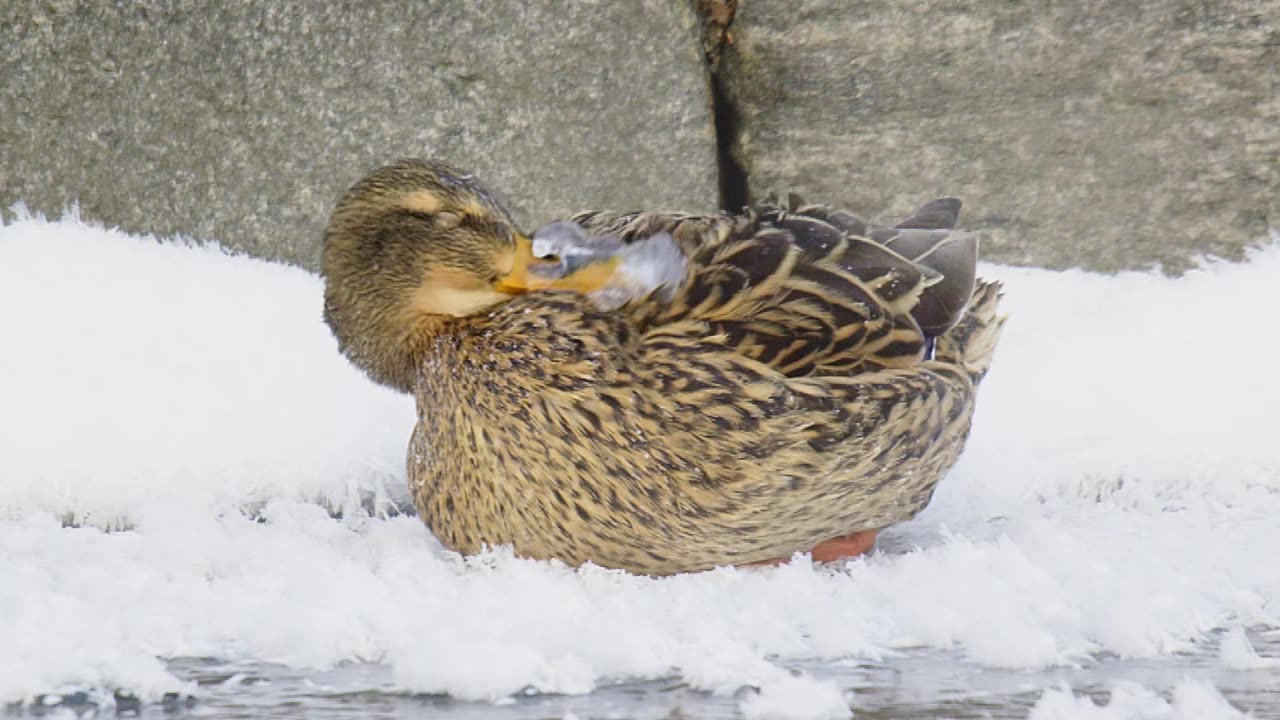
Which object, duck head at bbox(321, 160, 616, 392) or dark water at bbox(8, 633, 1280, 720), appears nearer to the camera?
dark water at bbox(8, 633, 1280, 720)

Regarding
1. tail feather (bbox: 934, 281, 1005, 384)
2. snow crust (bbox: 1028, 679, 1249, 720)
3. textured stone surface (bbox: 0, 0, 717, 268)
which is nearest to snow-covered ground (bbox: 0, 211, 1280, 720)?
snow crust (bbox: 1028, 679, 1249, 720)

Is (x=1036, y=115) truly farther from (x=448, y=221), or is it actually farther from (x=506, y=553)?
(x=506, y=553)

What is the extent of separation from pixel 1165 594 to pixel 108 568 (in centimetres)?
179

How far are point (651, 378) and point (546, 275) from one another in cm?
33

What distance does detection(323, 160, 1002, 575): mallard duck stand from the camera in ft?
8.54

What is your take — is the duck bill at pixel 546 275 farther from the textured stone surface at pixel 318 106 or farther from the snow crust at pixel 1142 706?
the textured stone surface at pixel 318 106

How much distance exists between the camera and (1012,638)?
7.36 feet

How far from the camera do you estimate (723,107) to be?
4746 mm

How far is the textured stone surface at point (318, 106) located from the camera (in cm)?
422

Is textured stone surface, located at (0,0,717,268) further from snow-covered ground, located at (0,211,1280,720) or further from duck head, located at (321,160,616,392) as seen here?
duck head, located at (321,160,616,392)

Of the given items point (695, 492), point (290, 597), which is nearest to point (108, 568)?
point (290, 597)

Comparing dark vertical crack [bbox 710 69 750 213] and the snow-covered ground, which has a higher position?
dark vertical crack [bbox 710 69 750 213]

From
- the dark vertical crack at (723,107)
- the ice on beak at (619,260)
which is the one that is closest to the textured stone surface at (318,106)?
the dark vertical crack at (723,107)

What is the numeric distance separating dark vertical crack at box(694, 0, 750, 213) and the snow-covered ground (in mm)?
920
